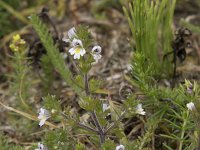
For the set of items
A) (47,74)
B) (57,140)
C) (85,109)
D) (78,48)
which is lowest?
(57,140)

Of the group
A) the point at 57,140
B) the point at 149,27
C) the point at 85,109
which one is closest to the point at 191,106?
the point at 85,109

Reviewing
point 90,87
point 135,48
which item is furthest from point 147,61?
point 90,87

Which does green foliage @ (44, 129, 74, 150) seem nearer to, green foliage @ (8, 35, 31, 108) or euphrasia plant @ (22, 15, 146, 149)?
euphrasia plant @ (22, 15, 146, 149)

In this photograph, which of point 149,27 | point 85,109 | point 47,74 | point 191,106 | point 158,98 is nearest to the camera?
point 191,106

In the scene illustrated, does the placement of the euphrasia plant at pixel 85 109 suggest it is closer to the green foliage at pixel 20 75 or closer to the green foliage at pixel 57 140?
the green foliage at pixel 57 140

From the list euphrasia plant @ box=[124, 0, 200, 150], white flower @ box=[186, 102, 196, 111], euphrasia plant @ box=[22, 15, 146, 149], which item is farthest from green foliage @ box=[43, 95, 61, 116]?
white flower @ box=[186, 102, 196, 111]

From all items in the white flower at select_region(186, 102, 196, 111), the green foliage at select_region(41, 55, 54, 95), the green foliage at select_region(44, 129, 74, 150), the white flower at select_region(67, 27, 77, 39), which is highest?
the green foliage at select_region(41, 55, 54, 95)

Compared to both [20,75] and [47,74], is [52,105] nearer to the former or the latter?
[20,75]

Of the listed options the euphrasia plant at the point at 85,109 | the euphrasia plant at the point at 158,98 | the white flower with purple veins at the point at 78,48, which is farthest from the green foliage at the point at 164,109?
the white flower with purple veins at the point at 78,48

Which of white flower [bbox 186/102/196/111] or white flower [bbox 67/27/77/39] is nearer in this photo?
white flower [bbox 186/102/196/111]
